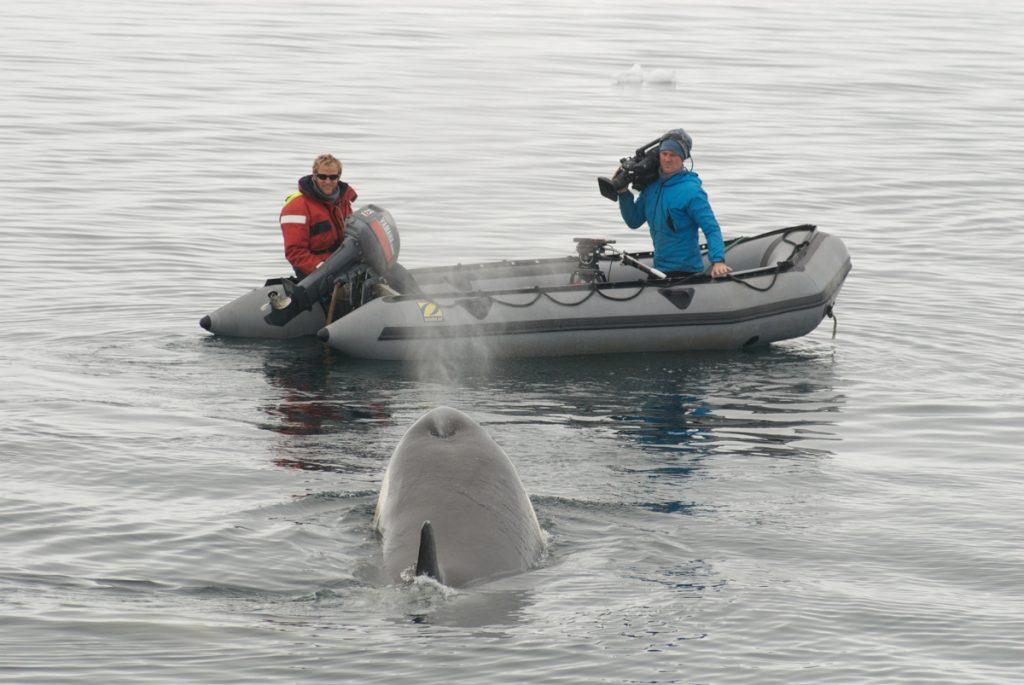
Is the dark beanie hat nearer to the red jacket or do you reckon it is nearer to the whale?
the red jacket

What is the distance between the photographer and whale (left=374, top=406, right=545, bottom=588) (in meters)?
10.4

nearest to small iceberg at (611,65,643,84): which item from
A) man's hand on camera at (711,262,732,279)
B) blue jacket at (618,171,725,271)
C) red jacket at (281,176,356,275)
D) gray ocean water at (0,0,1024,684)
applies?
gray ocean water at (0,0,1024,684)

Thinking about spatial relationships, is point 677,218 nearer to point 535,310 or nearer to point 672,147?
point 672,147

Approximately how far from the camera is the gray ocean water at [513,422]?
33.3 ft

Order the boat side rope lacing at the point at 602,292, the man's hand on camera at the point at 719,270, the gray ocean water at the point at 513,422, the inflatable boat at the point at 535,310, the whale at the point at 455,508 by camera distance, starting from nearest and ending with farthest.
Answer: the gray ocean water at the point at 513,422, the whale at the point at 455,508, the inflatable boat at the point at 535,310, the boat side rope lacing at the point at 602,292, the man's hand on camera at the point at 719,270

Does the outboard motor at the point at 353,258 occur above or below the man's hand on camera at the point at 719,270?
above

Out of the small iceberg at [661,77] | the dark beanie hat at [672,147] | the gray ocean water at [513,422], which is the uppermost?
the small iceberg at [661,77]

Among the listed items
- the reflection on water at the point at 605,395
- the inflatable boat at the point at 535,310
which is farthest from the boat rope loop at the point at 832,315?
the reflection on water at the point at 605,395

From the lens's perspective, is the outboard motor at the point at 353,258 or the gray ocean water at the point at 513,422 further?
the outboard motor at the point at 353,258

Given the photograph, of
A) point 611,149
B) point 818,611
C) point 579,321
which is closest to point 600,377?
point 579,321

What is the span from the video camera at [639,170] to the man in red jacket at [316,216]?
3269 mm

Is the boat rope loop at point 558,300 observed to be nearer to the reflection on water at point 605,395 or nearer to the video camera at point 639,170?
the reflection on water at point 605,395

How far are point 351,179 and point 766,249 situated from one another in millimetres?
12533

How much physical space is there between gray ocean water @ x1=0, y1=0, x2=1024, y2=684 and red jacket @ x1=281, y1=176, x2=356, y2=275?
1179 mm
